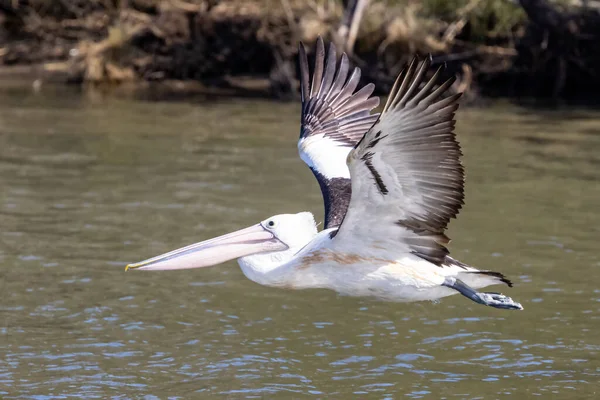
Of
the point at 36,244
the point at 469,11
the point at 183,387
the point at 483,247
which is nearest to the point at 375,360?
the point at 183,387

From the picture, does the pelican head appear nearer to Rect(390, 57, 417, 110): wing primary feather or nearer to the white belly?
the white belly

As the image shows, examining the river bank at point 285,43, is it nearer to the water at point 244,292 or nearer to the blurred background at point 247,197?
the blurred background at point 247,197

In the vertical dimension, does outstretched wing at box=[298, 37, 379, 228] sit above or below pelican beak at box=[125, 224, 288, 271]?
above

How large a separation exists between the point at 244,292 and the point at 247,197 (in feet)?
8.63

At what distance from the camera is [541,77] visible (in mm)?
16594

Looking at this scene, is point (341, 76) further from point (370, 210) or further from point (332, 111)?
point (370, 210)

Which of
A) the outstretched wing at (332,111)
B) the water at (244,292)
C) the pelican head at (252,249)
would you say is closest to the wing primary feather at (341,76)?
the outstretched wing at (332,111)

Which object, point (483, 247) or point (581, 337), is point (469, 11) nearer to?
point (483, 247)

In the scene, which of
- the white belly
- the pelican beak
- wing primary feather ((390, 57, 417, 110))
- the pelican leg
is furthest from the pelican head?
wing primary feather ((390, 57, 417, 110))

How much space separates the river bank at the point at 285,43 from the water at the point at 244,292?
3.16 meters

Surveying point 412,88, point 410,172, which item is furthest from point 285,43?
point 412,88

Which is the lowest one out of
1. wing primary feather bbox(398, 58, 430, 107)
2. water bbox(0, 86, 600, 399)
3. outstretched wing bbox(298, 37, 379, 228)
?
water bbox(0, 86, 600, 399)

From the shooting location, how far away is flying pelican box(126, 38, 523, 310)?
4785mm

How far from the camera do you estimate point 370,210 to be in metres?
5.25
